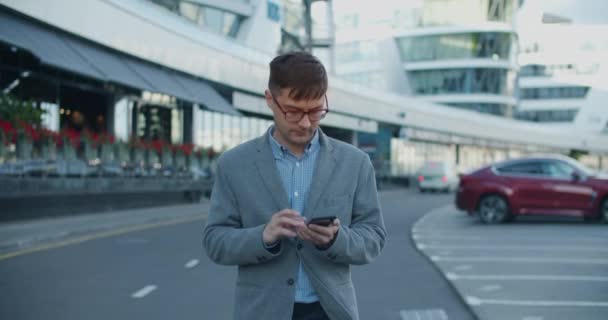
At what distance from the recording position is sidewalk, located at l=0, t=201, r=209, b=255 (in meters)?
12.4

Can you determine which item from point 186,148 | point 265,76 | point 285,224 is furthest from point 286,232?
point 265,76

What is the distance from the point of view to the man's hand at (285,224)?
2391 mm

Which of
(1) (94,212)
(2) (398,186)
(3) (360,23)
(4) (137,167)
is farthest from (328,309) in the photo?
(3) (360,23)

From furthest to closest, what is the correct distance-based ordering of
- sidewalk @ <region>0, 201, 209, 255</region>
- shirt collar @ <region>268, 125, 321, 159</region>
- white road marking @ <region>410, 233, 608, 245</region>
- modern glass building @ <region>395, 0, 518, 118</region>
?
modern glass building @ <region>395, 0, 518, 118</region>
white road marking @ <region>410, 233, 608, 245</region>
sidewalk @ <region>0, 201, 209, 255</region>
shirt collar @ <region>268, 125, 321, 159</region>

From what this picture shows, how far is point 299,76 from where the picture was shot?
2.59m

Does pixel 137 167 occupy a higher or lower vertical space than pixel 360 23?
lower

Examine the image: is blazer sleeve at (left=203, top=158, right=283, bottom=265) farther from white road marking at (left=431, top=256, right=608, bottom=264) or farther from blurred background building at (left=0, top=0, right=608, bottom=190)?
blurred background building at (left=0, top=0, right=608, bottom=190)

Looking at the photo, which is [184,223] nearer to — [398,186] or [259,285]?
[259,285]

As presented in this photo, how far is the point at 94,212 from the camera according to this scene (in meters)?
20.4

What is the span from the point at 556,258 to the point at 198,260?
5.38 metres

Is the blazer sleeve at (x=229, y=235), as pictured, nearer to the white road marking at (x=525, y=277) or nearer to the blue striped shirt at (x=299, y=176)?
the blue striped shirt at (x=299, y=176)

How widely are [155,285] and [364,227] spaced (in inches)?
245

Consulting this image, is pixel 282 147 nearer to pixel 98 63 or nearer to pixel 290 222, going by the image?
pixel 290 222

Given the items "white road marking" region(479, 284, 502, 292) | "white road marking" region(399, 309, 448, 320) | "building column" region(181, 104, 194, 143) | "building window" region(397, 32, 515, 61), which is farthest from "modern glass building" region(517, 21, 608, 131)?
"white road marking" region(399, 309, 448, 320)
